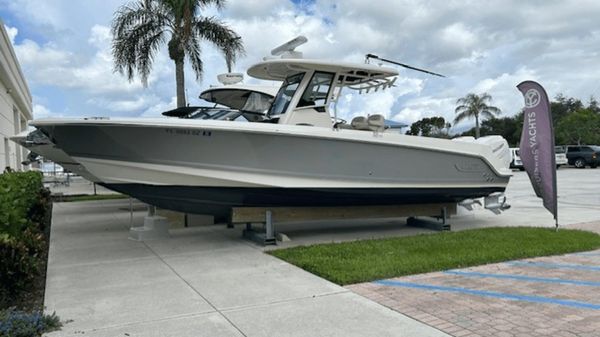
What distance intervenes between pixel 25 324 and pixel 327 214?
5.26m

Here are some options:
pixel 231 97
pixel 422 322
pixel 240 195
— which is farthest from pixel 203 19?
pixel 422 322

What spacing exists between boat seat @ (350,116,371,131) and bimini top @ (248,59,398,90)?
37.3 inches

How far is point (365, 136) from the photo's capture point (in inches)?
312

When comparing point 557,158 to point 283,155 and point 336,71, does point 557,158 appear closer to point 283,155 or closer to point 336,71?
point 336,71

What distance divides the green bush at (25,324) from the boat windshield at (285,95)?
16.3ft

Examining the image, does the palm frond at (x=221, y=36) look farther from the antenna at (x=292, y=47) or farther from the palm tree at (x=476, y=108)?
the palm tree at (x=476, y=108)

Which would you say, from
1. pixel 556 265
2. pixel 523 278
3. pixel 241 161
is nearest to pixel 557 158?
pixel 556 265

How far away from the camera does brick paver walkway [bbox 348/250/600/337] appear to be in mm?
4176

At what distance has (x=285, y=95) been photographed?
862 cm

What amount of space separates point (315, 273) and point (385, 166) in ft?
9.39

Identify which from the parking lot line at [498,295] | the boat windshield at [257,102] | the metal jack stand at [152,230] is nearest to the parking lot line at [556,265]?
the parking lot line at [498,295]

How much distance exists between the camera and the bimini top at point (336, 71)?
8234 millimetres

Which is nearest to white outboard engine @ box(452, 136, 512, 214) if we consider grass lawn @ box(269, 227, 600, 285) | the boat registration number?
grass lawn @ box(269, 227, 600, 285)

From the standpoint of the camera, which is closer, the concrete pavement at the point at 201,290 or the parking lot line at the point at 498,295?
the concrete pavement at the point at 201,290
